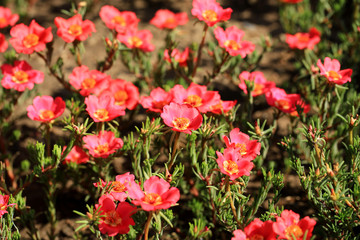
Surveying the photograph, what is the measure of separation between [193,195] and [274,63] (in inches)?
70.8

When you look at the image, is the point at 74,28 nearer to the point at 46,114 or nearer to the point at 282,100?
the point at 46,114

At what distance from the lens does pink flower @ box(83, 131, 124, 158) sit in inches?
93.0

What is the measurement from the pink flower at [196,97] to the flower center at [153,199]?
2.34 ft

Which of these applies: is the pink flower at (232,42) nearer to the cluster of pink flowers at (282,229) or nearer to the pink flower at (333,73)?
the pink flower at (333,73)

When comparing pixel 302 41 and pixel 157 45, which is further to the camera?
pixel 157 45

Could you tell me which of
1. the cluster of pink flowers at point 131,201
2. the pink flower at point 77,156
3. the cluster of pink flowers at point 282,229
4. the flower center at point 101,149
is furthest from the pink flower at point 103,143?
the cluster of pink flowers at point 282,229

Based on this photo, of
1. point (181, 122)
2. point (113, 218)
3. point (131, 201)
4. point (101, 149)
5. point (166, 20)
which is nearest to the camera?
point (131, 201)

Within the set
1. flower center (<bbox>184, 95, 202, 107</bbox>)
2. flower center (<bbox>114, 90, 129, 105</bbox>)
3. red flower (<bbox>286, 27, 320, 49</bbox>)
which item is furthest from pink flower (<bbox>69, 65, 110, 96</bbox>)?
red flower (<bbox>286, 27, 320, 49</bbox>)

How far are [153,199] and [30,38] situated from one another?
1.48 m

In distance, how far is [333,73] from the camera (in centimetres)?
257

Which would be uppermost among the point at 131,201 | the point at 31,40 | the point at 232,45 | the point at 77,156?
the point at 232,45

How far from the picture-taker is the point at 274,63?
413 cm

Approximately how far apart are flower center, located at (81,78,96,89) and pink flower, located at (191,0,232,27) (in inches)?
30.2

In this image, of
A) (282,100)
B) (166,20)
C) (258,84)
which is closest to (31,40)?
(166,20)
